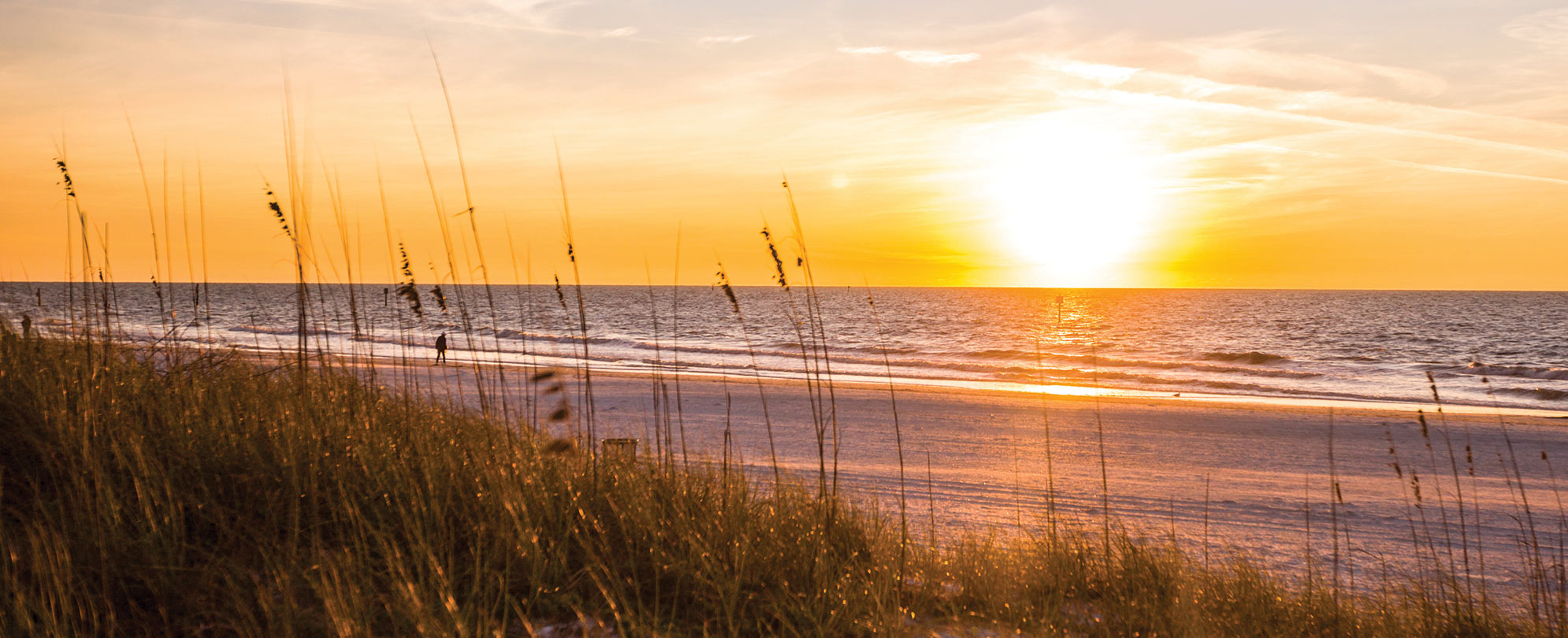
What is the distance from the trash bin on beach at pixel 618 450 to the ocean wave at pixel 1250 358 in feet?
111

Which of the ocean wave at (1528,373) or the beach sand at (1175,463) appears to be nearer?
the beach sand at (1175,463)

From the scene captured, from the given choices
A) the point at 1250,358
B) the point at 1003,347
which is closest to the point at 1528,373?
the point at 1250,358

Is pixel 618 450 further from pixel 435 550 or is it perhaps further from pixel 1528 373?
pixel 1528 373

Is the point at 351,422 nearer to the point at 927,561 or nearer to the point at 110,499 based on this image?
the point at 110,499

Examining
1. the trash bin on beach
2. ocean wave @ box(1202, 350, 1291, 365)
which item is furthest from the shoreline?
ocean wave @ box(1202, 350, 1291, 365)

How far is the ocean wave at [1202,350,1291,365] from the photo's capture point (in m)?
33.0

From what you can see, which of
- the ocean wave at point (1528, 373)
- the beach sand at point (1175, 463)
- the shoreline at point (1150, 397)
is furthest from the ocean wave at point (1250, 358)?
the beach sand at point (1175, 463)

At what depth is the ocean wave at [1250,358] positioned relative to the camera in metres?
33.0

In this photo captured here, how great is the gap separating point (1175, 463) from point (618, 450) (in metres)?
9.38

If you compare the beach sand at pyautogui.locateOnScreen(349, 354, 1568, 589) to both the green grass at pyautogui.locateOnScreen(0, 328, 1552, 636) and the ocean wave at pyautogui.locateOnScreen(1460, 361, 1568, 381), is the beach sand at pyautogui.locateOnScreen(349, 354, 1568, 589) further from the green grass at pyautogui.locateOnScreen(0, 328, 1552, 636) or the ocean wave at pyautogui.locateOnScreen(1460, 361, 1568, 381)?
the ocean wave at pyautogui.locateOnScreen(1460, 361, 1568, 381)

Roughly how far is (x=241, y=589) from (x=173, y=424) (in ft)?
4.36

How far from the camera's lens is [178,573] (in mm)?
2910

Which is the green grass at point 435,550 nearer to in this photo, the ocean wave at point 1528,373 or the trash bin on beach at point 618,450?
the trash bin on beach at point 618,450

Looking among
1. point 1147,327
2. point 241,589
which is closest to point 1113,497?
point 241,589
